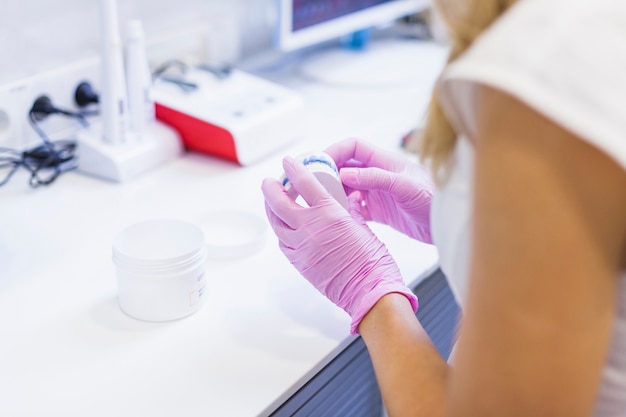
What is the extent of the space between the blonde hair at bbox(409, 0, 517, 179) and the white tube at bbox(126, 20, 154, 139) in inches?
28.1

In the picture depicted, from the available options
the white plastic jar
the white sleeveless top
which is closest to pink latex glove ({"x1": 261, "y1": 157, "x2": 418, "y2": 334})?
the white plastic jar

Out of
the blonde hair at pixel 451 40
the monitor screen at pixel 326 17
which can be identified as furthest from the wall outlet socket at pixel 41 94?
the blonde hair at pixel 451 40

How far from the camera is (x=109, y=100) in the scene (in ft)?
3.93

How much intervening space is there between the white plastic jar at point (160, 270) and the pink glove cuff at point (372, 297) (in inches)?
7.8

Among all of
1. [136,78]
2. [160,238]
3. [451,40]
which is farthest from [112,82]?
[451,40]

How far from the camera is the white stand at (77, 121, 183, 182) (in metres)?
1.20

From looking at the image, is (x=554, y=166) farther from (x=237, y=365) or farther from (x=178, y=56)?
(x=178, y=56)

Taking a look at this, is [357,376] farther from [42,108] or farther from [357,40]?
[357,40]

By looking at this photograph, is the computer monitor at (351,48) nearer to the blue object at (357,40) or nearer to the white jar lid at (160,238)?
the blue object at (357,40)

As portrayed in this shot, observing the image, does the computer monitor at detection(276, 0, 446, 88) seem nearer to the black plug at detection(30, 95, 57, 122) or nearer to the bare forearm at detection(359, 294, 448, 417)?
the black plug at detection(30, 95, 57, 122)

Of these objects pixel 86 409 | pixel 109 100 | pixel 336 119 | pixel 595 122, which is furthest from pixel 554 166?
pixel 336 119

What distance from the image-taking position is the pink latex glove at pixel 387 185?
3.28ft

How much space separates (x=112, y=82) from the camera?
3.89ft

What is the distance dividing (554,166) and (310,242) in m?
0.43
